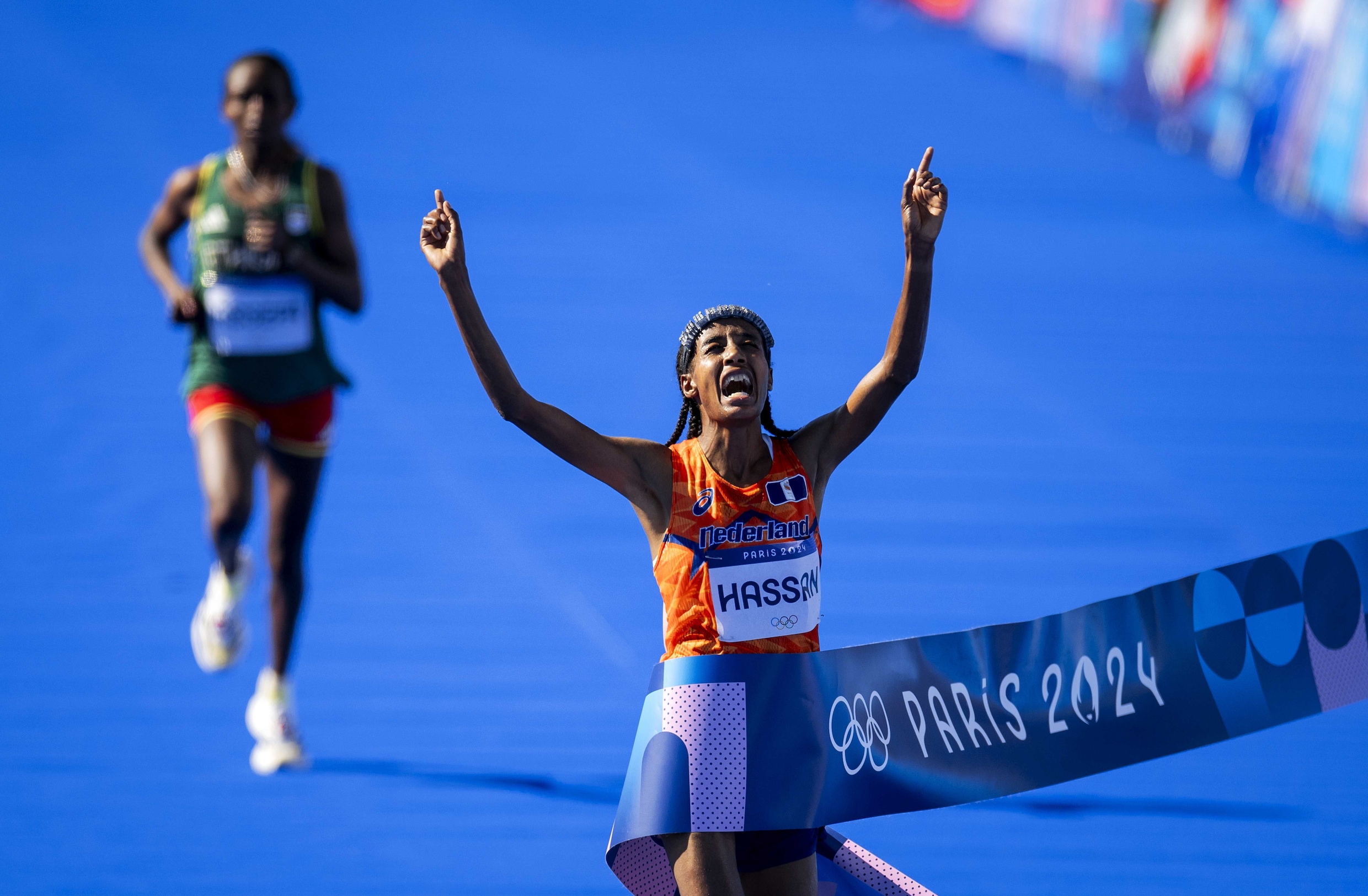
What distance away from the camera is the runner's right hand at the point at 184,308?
550 centimetres

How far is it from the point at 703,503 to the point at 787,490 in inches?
7.7

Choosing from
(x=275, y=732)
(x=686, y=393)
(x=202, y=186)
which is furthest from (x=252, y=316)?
(x=686, y=393)

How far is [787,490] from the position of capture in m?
3.62

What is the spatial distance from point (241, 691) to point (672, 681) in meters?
3.22

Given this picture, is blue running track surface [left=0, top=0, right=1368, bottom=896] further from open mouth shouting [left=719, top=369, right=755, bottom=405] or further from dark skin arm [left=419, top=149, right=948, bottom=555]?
open mouth shouting [left=719, top=369, right=755, bottom=405]

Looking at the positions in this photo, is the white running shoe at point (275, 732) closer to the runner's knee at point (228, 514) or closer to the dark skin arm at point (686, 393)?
the runner's knee at point (228, 514)

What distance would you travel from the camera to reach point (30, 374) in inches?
Result: 385

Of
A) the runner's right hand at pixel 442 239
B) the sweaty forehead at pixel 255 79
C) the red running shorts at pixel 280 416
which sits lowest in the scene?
the runner's right hand at pixel 442 239

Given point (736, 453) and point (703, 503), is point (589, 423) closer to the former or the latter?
point (736, 453)

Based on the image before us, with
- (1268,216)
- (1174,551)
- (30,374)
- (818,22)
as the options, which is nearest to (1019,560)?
(1174,551)

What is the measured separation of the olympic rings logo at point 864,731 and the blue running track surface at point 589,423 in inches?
47.6

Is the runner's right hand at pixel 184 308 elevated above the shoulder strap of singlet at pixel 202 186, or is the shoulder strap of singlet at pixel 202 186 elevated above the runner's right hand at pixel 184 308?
the shoulder strap of singlet at pixel 202 186

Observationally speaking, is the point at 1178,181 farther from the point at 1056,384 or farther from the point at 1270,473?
the point at 1270,473

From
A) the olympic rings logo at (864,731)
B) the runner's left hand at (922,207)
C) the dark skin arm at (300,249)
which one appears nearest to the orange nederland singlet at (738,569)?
the olympic rings logo at (864,731)
